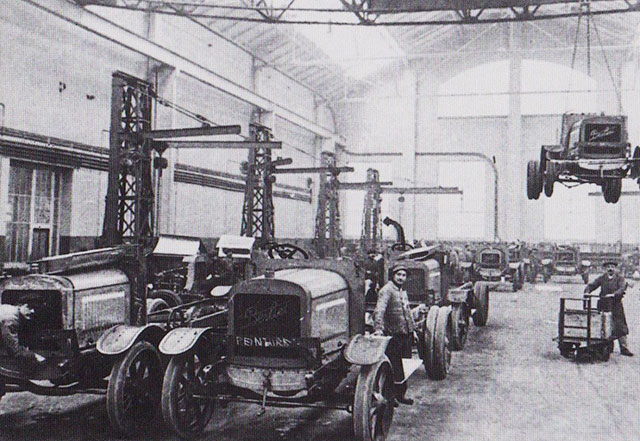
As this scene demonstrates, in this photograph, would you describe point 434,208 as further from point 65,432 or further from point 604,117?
point 65,432

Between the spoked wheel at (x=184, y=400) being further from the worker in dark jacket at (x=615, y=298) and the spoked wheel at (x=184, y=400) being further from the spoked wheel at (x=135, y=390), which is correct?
the worker in dark jacket at (x=615, y=298)

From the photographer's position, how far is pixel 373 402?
558 cm

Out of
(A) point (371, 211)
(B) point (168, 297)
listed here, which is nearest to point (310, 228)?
(A) point (371, 211)

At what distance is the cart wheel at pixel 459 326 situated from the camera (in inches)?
403

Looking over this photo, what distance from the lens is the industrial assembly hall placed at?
6066 millimetres

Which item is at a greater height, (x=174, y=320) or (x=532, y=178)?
(x=532, y=178)

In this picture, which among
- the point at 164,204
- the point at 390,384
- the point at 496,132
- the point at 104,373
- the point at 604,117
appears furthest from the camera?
the point at 496,132

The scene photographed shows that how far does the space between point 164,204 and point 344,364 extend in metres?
12.0

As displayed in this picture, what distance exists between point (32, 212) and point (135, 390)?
8.77 metres

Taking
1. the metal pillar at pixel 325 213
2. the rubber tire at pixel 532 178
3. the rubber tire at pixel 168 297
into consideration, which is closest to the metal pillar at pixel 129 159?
the rubber tire at pixel 168 297

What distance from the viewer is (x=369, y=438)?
17.4 ft

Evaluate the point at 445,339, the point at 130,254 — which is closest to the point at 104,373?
the point at 130,254

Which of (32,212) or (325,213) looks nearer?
(32,212)

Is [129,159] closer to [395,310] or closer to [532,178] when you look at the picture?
[395,310]
